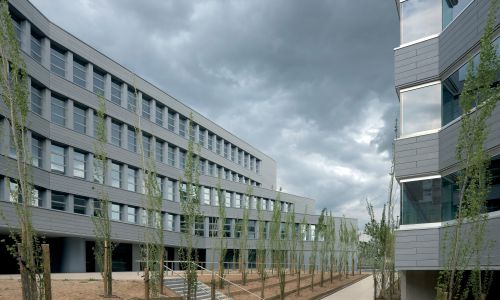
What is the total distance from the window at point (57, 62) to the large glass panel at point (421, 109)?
88.7 feet

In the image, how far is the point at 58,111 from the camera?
3747 cm

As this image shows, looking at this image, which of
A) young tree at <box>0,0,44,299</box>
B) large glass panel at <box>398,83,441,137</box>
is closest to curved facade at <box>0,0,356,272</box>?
large glass panel at <box>398,83,441,137</box>

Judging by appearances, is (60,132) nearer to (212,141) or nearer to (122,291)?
(122,291)

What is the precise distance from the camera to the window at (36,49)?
34.7m

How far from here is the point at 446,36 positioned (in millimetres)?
16453

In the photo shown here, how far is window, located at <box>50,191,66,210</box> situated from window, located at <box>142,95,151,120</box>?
44.0 feet

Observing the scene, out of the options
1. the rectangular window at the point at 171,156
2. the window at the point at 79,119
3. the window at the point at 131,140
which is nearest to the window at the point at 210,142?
the rectangular window at the point at 171,156

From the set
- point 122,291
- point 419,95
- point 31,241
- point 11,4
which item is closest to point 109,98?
point 11,4

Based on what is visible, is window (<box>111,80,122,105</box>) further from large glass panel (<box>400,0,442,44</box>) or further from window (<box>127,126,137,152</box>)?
large glass panel (<box>400,0,442,44</box>)

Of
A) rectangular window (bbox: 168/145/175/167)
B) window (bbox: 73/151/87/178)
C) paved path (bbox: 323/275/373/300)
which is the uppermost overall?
rectangular window (bbox: 168/145/175/167)

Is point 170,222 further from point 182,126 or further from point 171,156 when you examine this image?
point 182,126

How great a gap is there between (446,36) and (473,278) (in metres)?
7.86

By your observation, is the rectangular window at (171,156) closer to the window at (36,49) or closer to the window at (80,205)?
the window at (80,205)

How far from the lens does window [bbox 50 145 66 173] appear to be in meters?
36.5
